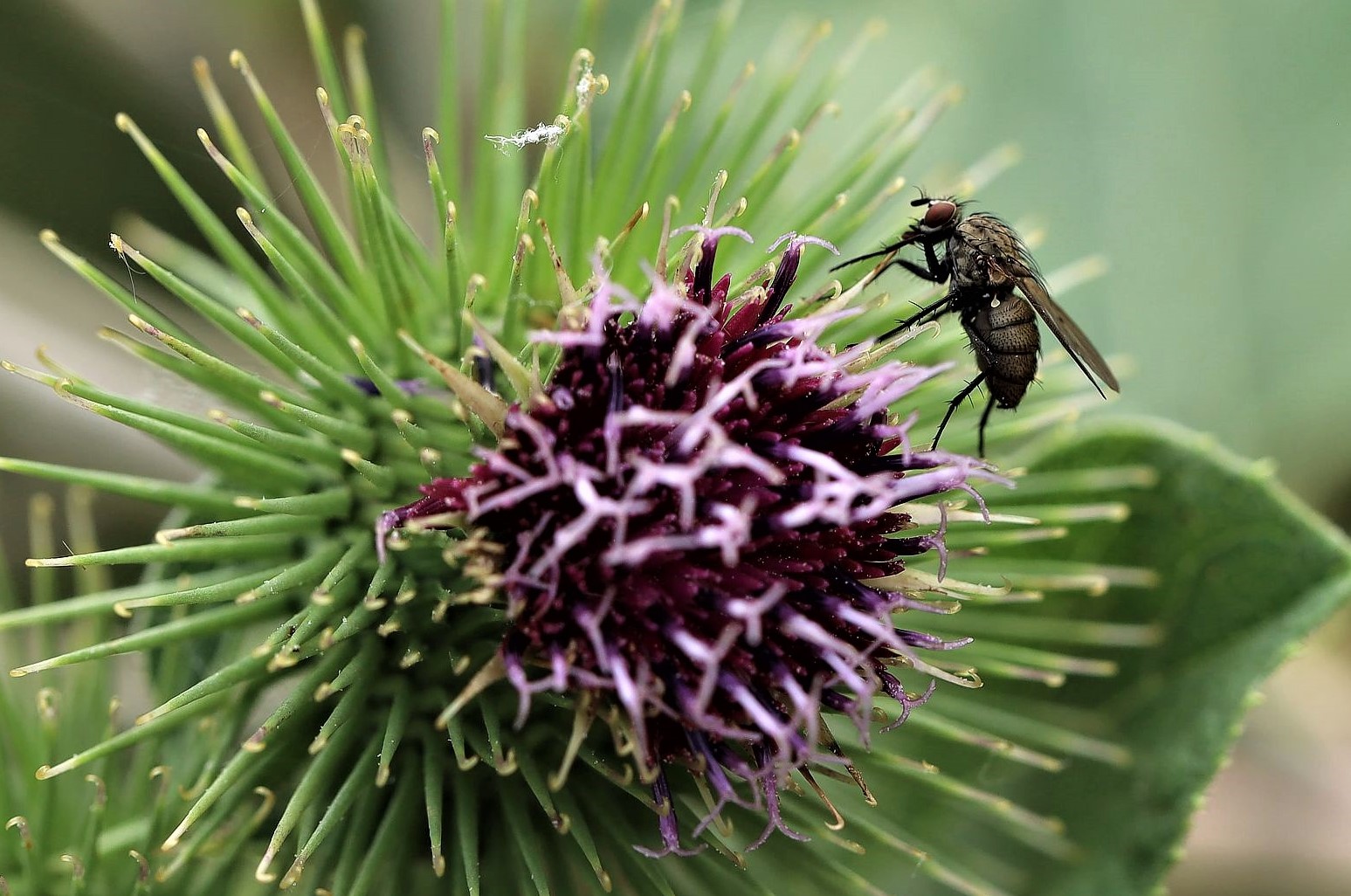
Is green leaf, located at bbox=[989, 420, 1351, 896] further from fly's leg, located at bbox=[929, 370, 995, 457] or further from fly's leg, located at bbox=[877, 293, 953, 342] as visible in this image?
fly's leg, located at bbox=[877, 293, 953, 342]

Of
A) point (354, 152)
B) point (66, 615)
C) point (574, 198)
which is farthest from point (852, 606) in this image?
point (66, 615)

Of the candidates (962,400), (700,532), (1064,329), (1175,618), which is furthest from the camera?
(1175,618)

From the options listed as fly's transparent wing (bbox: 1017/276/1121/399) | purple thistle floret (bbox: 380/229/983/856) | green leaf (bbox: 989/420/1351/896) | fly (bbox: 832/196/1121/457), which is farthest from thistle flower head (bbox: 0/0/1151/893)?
green leaf (bbox: 989/420/1351/896)

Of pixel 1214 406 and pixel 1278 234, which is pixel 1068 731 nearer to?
pixel 1214 406

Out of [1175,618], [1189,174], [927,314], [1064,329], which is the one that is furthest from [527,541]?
[1189,174]

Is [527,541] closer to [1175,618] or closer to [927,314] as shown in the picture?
[927,314]

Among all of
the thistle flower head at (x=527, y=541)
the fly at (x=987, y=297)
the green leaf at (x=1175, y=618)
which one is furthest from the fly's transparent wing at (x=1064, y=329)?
the green leaf at (x=1175, y=618)
